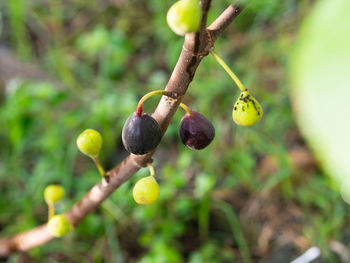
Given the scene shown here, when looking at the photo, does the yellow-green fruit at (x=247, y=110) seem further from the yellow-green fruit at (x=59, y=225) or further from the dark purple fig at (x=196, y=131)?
the yellow-green fruit at (x=59, y=225)

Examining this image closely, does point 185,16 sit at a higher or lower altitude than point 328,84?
higher

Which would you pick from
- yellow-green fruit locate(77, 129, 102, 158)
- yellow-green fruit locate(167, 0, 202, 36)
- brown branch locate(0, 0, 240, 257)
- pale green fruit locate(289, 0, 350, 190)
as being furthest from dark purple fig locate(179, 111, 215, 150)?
pale green fruit locate(289, 0, 350, 190)

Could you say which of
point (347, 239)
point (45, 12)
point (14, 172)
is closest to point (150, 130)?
point (347, 239)

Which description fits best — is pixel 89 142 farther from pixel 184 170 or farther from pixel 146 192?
pixel 184 170

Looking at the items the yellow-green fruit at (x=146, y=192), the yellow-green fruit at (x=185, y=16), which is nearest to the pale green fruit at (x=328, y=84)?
the yellow-green fruit at (x=185, y=16)

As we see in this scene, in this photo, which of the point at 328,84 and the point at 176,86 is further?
the point at 176,86

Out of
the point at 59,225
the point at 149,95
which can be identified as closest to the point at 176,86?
the point at 149,95

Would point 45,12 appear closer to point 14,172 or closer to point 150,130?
point 14,172
